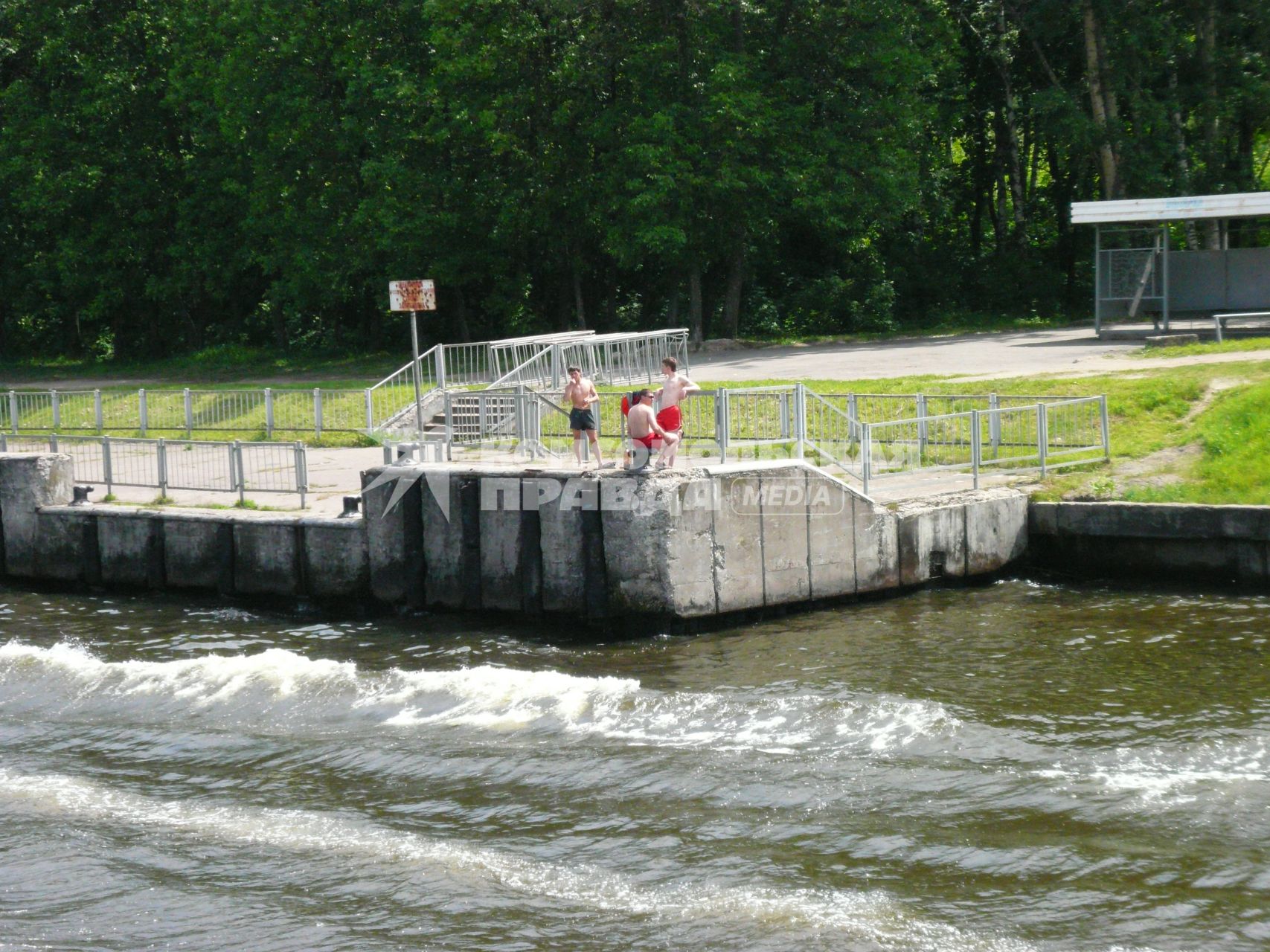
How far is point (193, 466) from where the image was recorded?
2219 centimetres

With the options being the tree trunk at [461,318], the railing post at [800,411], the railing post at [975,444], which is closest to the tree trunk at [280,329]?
the tree trunk at [461,318]

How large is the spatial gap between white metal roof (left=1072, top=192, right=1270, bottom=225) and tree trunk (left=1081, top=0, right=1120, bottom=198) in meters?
10.7

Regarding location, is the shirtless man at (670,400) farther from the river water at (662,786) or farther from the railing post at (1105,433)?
the railing post at (1105,433)

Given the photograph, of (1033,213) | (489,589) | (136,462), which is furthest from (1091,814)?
(1033,213)

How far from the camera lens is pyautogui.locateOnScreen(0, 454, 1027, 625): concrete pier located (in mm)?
16484

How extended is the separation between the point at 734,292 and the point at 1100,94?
1236 cm

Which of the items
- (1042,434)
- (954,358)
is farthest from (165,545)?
(954,358)

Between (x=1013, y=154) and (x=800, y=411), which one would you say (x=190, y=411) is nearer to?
(x=800, y=411)

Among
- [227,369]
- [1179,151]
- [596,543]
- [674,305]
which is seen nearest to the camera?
[596,543]

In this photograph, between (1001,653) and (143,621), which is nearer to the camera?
(1001,653)

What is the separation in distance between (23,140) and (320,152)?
11950mm

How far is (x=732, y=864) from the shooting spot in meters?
10.0

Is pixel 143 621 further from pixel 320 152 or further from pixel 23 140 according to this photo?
pixel 23 140

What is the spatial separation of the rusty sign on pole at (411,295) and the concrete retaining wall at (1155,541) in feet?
29.3
